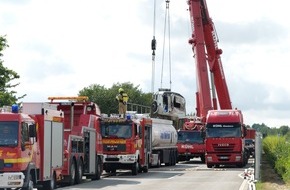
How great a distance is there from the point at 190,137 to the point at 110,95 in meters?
78.9

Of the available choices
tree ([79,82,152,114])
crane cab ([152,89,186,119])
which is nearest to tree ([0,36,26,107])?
crane cab ([152,89,186,119])

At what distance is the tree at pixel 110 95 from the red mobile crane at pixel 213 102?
75.7 meters

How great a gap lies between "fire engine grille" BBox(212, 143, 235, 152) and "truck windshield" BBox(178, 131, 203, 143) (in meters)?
8.58

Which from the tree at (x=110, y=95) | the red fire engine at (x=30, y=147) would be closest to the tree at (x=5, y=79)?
the red fire engine at (x=30, y=147)

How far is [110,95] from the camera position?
135625 mm

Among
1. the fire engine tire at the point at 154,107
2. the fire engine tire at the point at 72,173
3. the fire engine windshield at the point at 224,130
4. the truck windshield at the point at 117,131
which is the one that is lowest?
the fire engine tire at the point at 72,173

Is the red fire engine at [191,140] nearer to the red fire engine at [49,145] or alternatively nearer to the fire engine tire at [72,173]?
the red fire engine at [49,145]

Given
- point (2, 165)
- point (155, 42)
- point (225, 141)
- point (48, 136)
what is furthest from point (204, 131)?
point (2, 165)

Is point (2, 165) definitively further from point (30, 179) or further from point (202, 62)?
point (202, 62)

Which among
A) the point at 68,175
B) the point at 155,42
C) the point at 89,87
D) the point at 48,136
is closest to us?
the point at 48,136

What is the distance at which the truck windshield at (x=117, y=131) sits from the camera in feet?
130

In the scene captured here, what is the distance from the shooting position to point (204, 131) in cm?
4812

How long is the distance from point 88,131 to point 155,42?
21.8 meters

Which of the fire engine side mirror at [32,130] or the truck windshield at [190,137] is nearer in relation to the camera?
the fire engine side mirror at [32,130]
